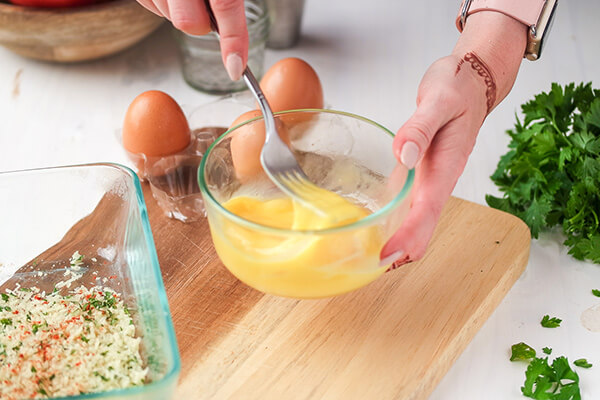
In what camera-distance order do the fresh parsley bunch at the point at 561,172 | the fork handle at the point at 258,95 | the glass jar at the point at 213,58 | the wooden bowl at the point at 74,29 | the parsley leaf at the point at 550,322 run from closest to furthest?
the fork handle at the point at 258,95 < the parsley leaf at the point at 550,322 < the fresh parsley bunch at the point at 561,172 < the wooden bowl at the point at 74,29 < the glass jar at the point at 213,58

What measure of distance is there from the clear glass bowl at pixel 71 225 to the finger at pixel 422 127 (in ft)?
1.75

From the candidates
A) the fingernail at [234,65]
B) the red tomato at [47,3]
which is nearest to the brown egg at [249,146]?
the fingernail at [234,65]

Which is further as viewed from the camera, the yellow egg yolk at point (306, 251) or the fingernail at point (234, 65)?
the fingernail at point (234, 65)

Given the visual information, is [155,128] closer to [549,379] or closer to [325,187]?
[325,187]

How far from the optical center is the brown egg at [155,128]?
1777 mm

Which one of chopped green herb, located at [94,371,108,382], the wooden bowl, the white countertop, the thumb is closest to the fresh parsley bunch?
the white countertop

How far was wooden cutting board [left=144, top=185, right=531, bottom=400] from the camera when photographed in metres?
1.35

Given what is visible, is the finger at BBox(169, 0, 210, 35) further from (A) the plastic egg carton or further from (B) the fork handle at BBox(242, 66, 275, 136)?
(A) the plastic egg carton

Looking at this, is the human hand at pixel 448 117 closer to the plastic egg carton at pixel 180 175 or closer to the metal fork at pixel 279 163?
the metal fork at pixel 279 163

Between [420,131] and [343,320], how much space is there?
0.40m

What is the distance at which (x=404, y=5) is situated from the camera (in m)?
2.80

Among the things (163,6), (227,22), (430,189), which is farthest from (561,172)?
(163,6)

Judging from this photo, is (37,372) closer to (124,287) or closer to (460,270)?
(124,287)

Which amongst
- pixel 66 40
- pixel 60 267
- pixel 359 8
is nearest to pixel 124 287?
pixel 60 267
